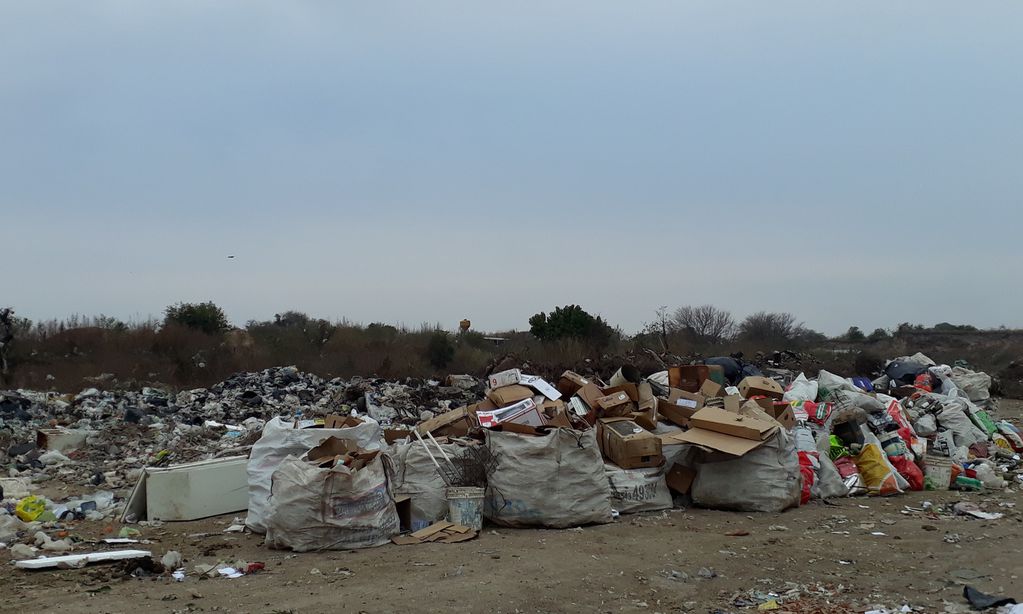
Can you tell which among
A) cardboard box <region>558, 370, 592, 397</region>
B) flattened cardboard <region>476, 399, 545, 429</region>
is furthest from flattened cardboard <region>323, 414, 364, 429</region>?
cardboard box <region>558, 370, 592, 397</region>

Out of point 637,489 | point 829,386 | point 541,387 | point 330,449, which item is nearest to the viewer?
point 330,449

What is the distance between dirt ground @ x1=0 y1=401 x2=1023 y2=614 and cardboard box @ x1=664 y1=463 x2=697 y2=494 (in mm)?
371

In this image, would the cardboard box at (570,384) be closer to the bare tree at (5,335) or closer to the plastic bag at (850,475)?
the plastic bag at (850,475)

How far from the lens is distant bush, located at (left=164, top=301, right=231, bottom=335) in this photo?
80.2ft

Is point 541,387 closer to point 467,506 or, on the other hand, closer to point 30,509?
point 467,506

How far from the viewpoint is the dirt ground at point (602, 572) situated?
157 inches

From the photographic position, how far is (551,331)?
70.8 ft

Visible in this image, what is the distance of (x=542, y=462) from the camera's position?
5477mm

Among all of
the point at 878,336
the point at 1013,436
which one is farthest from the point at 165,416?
the point at 878,336

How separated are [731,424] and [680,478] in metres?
0.58

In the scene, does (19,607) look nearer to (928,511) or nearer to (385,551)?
(385,551)

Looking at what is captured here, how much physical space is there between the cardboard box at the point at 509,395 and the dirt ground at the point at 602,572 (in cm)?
153

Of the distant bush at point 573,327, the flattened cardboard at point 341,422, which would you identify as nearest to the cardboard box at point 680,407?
the flattened cardboard at point 341,422

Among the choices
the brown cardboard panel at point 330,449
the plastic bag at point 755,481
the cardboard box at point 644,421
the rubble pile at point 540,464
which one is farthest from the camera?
the cardboard box at point 644,421
